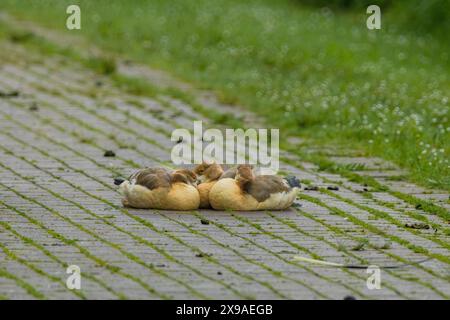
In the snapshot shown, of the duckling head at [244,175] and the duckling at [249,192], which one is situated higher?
the duckling head at [244,175]

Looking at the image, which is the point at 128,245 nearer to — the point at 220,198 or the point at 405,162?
the point at 220,198

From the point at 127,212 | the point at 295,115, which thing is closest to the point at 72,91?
the point at 295,115

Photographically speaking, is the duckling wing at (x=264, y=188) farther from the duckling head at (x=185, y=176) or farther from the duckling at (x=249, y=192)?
the duckling head at (x=185, y=176)

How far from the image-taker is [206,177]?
8359 mm

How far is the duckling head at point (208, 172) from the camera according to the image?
833 centimetres

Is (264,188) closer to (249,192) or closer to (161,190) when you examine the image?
(249,192)

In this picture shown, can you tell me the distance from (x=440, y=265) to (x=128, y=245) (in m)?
1.78

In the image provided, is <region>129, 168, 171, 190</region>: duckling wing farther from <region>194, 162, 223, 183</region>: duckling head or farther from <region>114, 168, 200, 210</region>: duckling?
<region>194, 162, 223, 183</region>: duckling head

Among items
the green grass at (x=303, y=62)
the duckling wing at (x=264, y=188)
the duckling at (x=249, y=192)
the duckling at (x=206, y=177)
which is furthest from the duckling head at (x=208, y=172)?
the green grass at (x=303, y=62)

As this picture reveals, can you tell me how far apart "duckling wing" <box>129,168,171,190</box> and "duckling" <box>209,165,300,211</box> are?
0.32 meters

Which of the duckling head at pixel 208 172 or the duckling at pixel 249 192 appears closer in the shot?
the duckling at pixel 249 192

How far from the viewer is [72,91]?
13.4 m

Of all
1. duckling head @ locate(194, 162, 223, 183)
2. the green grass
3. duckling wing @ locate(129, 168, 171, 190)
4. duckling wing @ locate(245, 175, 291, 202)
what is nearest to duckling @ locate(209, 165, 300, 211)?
duckling wing @ locate(245, 175, 291, 202)

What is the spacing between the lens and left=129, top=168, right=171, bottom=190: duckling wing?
8094mm
